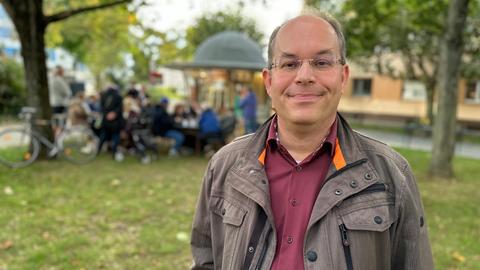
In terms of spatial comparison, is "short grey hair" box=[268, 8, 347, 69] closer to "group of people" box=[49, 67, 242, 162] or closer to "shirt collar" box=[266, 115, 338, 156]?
"shirt collar" box=[266, 115, 338, 156]

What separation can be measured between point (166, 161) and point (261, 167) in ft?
26.8

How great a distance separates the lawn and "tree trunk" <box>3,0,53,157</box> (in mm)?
A: 1222

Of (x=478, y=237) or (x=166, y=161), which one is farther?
(x=166, y=161)

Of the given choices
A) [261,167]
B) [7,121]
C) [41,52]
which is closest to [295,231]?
[261,167]

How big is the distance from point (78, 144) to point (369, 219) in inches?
351

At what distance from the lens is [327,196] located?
1.54m

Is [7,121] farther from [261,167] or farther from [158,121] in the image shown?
[261,167]

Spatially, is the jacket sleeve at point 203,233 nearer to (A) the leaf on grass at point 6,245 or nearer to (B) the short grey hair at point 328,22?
(B) the short grey hair at point 328,22

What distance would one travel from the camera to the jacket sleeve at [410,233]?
1.59 meters

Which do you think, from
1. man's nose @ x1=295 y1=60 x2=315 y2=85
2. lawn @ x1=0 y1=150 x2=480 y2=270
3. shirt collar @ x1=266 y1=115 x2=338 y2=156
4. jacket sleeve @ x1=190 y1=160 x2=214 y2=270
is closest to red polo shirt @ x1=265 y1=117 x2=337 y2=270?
shirt collar @ x1=266 y1=115 x2=338 y2=156

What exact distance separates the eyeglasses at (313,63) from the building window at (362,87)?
2809 cm

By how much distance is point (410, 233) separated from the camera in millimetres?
1608

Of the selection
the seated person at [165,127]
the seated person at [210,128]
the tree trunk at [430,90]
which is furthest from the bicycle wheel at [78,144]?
the tree trunk at [430,90]

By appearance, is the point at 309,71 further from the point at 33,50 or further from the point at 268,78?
the point at 33,50
